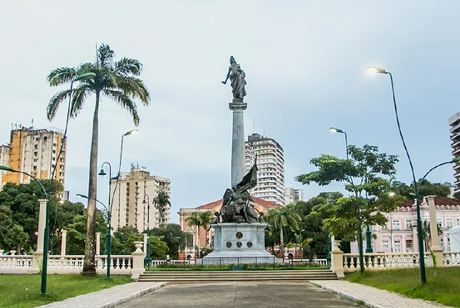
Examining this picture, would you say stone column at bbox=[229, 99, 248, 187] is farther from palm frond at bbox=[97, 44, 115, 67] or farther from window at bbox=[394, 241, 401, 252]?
window at bbox=[394, 241, 401, 252]

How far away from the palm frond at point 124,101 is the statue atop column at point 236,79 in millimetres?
10598

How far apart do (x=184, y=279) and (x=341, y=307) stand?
13710 mm

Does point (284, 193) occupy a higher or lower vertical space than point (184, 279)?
higher

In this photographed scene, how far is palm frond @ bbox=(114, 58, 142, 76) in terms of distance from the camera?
28531mm

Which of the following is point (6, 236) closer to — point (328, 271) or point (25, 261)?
point (25, 261)

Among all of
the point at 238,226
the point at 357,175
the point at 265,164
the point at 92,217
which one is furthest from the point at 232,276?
the point at 265,164

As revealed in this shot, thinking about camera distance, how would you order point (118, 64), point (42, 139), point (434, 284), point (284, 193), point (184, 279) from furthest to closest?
point (284, 193) < point (42, 139) < point (118, 64) < point (184, 279) < point (434, 284)

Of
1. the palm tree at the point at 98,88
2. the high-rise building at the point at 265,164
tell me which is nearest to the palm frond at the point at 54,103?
the palm tree at the point at 98,88

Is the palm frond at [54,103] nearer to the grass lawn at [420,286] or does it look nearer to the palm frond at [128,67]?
the palm frond at [128,67]

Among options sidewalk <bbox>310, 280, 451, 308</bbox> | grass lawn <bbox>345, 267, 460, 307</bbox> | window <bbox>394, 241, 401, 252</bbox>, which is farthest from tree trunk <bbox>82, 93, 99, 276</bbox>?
window <bbox>394, 241, 401, 252</bbox>

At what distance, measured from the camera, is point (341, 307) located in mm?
14156

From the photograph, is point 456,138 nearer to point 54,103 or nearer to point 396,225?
point 396,225

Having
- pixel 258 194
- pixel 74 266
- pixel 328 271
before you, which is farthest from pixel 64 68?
pixel 258 194

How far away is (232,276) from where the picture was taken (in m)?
26.8
